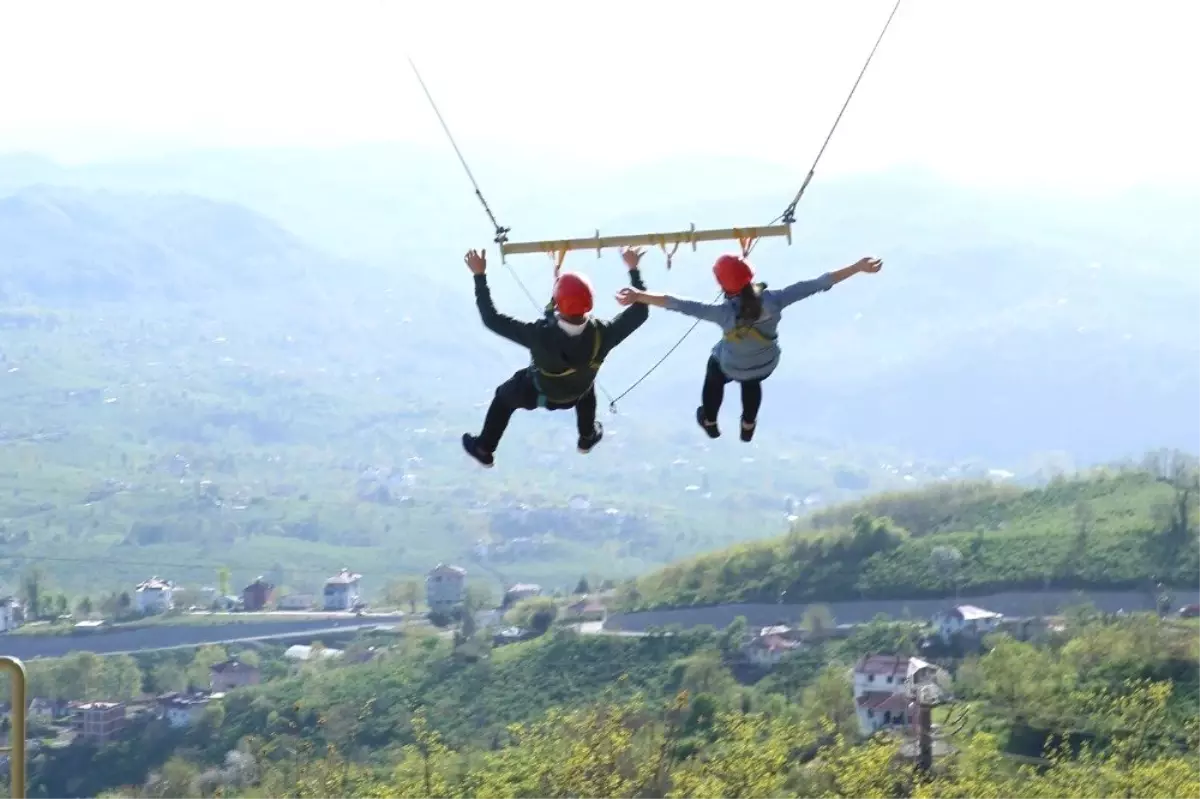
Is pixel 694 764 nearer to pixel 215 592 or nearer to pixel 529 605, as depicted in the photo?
pixel 529 605

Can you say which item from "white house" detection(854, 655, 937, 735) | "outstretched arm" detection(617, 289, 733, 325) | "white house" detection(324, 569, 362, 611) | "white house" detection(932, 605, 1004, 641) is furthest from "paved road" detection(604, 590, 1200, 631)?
"outstretched arm" detection(617, 289, 733, 325)

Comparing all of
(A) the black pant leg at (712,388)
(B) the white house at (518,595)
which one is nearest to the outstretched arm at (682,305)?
(A) the black pant leg at (712,388)

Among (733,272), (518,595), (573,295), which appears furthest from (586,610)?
(573,295)

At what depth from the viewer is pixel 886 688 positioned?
77250 millimetres

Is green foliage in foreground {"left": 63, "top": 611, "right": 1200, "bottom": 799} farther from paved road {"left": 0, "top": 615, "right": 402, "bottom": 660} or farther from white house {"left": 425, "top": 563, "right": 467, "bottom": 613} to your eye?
white house {"left": 425, "top": 563, "right": 467, "bottom": 613}

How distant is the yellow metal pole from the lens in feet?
30.5

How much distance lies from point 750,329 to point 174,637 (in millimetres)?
138021

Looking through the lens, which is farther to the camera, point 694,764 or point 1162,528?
point 1162,528

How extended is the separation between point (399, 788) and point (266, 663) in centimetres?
7353

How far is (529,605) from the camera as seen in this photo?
402 ft

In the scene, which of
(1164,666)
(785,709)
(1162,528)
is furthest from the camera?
(1162,528)

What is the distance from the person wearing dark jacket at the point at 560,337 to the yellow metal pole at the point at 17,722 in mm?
4594

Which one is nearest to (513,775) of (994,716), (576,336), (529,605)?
(994,716)

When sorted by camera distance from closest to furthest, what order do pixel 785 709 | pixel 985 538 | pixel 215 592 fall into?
1. pixel 785 709
2. pixel 985 538
3. pixel 215 592
